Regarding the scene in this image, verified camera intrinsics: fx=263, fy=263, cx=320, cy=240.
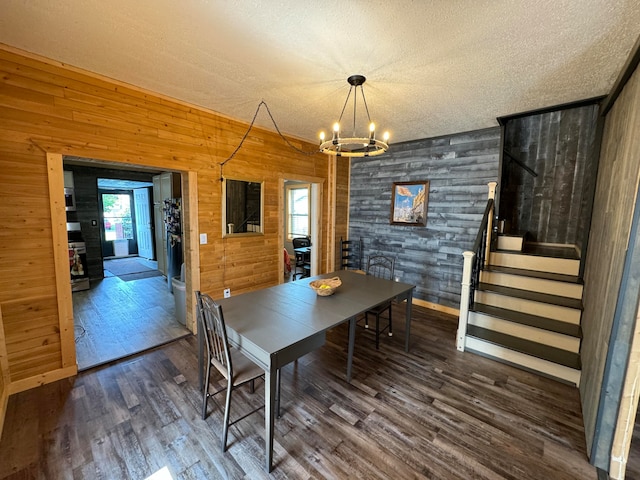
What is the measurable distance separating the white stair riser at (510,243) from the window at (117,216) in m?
9.74

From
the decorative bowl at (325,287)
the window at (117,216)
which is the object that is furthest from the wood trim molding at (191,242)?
the window at (117,216)

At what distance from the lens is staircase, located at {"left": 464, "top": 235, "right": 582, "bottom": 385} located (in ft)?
8.67

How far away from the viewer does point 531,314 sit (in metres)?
3.04

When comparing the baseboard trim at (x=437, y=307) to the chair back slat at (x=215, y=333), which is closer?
the chair back slat at (x=215, y=333)

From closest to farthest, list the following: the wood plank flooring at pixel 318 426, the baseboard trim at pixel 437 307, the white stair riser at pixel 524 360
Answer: the wood plank flooring at pixel 318 426 → the white stair riser at pixel 524 360 → the baseboard trim at pixel 437 307

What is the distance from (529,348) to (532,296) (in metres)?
0.65

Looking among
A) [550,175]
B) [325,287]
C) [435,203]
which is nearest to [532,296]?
[435,203]

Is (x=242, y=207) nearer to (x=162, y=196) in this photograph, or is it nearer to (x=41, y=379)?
(x=41, y=379)

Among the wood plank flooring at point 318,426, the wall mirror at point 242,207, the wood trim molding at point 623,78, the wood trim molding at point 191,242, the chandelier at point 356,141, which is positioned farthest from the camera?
the wall mirror at point 242,207

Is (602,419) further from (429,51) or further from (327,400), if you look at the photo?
(429,51)

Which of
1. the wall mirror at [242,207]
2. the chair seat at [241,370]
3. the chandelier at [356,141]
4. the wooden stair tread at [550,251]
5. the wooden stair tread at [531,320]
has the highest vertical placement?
the chandelier at [356,141]

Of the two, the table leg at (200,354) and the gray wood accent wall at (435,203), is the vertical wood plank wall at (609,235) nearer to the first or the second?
the gray wood accent wall at (435,203)

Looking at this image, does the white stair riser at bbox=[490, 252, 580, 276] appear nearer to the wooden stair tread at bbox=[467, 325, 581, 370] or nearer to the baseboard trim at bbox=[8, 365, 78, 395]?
the wooden stair tread at bbox=[467, 325, 581, 370]

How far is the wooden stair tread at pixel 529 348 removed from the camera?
2535 mm
